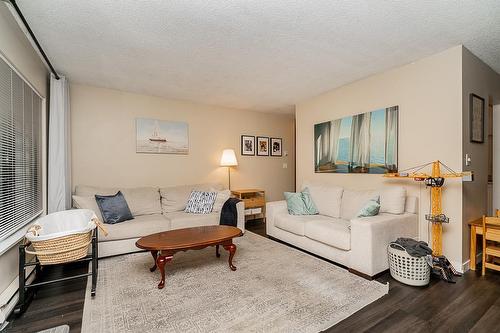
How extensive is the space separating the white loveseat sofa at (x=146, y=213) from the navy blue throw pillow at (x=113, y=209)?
8cm

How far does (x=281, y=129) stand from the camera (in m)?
5.75

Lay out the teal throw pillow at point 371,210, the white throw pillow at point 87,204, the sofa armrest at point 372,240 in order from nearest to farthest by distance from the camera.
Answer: the sofa armrest at point 372,240, the teal throw pillow at point 371,210, the white throw pillow at point 87,204

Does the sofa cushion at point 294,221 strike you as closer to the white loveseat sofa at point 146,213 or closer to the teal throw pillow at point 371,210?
the teal throw pillow at point 371,210

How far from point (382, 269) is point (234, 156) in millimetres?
3071

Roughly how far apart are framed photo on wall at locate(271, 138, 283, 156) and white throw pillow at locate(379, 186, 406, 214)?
294 centimetres

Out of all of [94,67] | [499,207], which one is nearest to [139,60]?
Answer: [94,67]

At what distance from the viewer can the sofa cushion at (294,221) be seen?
127 inches

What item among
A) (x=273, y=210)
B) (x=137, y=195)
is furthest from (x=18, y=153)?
(x=273, y=210)

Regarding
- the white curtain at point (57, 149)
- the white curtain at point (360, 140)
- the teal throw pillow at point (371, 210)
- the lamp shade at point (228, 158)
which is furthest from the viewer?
the lamp shade at point (228, 158)

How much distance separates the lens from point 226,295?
2133 mm

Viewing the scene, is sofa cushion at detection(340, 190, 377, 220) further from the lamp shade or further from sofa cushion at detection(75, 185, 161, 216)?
sofa cushion at detection(75, 185, 161, 216)

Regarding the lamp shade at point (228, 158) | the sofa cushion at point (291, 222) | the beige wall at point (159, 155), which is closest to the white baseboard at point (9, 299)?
the beige wall at point (159, 155)

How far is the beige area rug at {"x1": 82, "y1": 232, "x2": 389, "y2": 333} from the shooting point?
175 cm

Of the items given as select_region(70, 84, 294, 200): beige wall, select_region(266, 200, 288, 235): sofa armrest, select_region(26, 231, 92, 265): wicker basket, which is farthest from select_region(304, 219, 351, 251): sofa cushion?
select_region(26, 231, 92, 265): wicker basket
